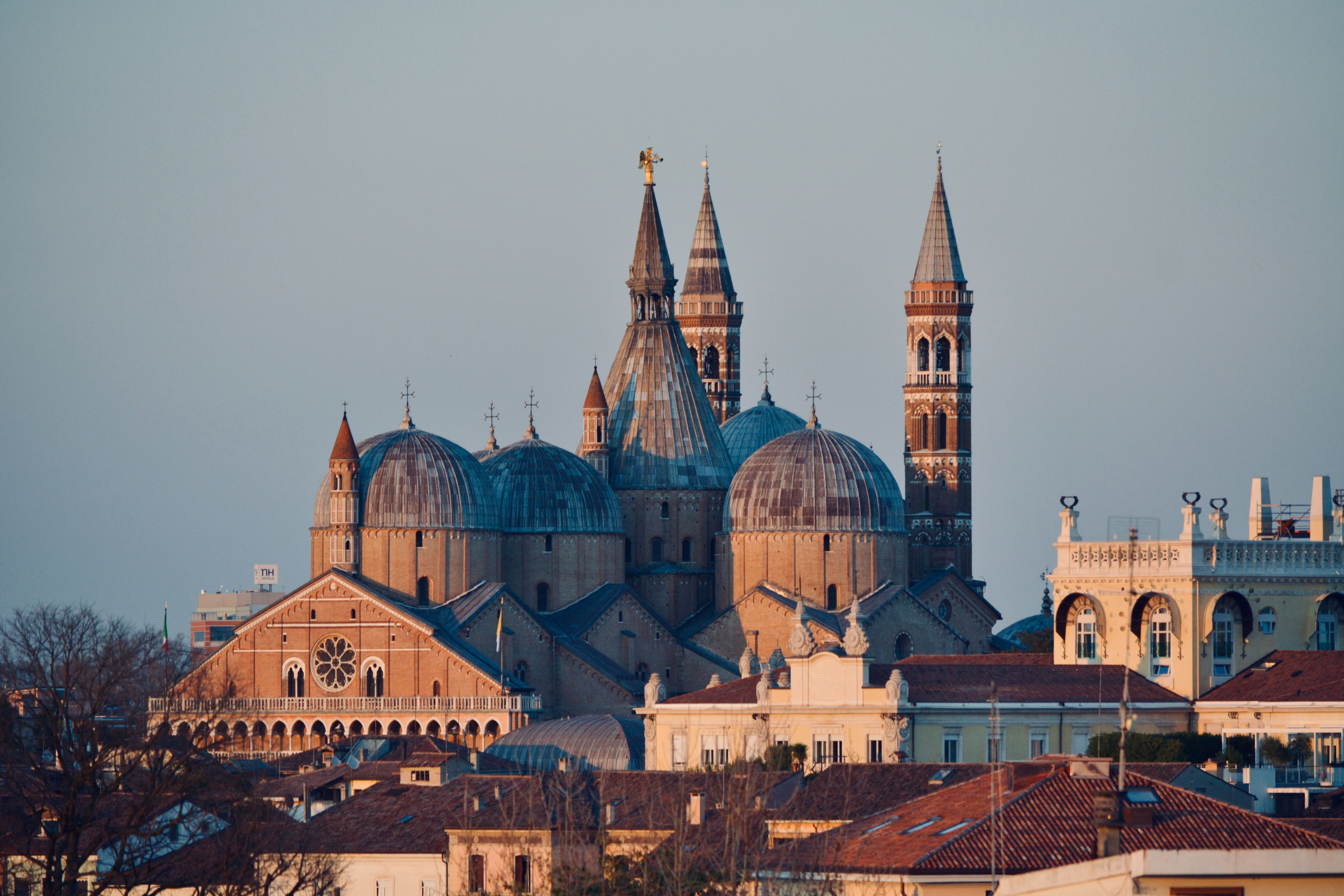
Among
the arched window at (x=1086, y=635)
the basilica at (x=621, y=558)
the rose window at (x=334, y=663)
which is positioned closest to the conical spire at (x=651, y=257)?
the basilica at (x=621, y=558)

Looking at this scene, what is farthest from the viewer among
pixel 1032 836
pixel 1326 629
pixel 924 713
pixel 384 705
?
pixel 384 705

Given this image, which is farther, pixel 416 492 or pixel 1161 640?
pixel 416 492

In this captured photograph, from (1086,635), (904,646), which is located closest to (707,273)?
(904,646)

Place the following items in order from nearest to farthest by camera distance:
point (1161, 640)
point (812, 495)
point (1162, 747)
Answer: point (1162, 747), point (1161, 640), point (812, 495)

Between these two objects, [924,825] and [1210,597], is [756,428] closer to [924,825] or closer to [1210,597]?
[1210,597]

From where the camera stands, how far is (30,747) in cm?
6556

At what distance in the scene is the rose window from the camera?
110250 mm

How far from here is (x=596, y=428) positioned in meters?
120

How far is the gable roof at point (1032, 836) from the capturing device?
42.6m

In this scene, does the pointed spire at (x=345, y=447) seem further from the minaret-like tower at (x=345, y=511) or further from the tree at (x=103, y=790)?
the tree at (x=103, y=790)

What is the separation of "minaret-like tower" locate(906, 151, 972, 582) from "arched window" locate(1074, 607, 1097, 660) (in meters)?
38.4

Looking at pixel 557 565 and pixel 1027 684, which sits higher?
pixel 557 565

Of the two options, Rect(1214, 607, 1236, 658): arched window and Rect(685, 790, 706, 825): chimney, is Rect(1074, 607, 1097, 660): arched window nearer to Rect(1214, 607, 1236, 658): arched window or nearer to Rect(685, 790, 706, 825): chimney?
Rect(1214, 607, 1236, 658): arched window

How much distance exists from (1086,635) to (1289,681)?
8.44m
